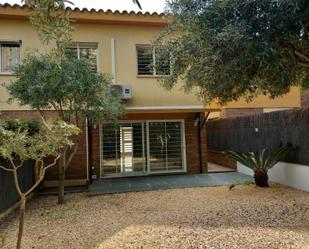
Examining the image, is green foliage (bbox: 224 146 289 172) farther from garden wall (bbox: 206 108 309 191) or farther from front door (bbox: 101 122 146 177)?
front door (bbox: 101 122 146 177)

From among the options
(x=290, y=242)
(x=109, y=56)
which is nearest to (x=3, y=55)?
(x=109, y=56)

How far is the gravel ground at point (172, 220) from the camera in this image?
7.09 meters

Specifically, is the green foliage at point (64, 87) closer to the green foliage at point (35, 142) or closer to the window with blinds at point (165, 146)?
the green foliage at point (35, 142)

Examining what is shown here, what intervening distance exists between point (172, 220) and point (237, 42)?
527cm

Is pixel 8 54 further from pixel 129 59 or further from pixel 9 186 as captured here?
pixel 9 186

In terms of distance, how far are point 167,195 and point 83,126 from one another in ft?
17.6

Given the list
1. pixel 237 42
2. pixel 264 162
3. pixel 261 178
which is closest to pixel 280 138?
pixel 264 162

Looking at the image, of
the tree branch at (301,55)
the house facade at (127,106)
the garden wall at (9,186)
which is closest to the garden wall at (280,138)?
the house facade at (127,106)

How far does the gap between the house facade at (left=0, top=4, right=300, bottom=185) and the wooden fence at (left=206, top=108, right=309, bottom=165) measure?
2.23m

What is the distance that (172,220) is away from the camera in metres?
8.95

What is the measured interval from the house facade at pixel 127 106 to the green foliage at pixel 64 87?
3.30 meters

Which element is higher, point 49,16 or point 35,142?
point 49,16

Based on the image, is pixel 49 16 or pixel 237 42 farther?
pixel 237 42

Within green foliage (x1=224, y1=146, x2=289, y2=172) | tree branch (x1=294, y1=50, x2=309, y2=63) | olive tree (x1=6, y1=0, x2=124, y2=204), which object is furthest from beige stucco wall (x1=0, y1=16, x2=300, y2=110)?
tree branch (x1=294, y1=50, x2=309, y2=63)
